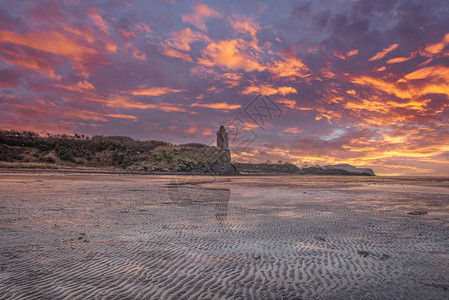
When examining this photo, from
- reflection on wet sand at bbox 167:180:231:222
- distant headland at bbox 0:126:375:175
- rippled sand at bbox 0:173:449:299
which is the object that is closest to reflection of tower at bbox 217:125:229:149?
distant headland at bbox 0:126:375:175

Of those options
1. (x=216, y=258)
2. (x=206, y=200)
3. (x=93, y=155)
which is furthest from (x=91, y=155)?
(x=216, y=258)

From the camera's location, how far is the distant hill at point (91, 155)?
43.1 meters

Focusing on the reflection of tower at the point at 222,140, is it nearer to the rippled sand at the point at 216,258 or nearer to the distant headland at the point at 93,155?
the distant headland at the point at 93,155

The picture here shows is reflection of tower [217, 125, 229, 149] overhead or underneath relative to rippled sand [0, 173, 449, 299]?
overhead

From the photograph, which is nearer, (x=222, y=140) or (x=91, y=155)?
(x=91, y=155)

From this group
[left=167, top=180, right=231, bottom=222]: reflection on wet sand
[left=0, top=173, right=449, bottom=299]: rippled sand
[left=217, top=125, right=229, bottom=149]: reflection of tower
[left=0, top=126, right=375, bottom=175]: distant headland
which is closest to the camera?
[left=0, top=173, right=449, bottom=299]: rippled sand

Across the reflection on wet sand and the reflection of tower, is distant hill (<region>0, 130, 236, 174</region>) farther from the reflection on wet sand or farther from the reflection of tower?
the reflection on wet sand

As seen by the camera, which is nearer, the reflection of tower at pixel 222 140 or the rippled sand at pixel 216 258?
the rippled sand at pixel 216 258

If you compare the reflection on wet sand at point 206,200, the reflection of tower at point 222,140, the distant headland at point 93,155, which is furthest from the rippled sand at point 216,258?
the reflection of tower at point 222,140

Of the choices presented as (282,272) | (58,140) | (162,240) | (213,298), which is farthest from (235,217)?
(58,140)

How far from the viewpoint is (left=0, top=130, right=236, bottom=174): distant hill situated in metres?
43.1

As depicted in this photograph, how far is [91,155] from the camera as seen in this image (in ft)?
167

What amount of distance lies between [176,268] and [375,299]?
250 cm

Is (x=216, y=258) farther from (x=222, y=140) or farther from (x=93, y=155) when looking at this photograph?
(x=222, y=140)
